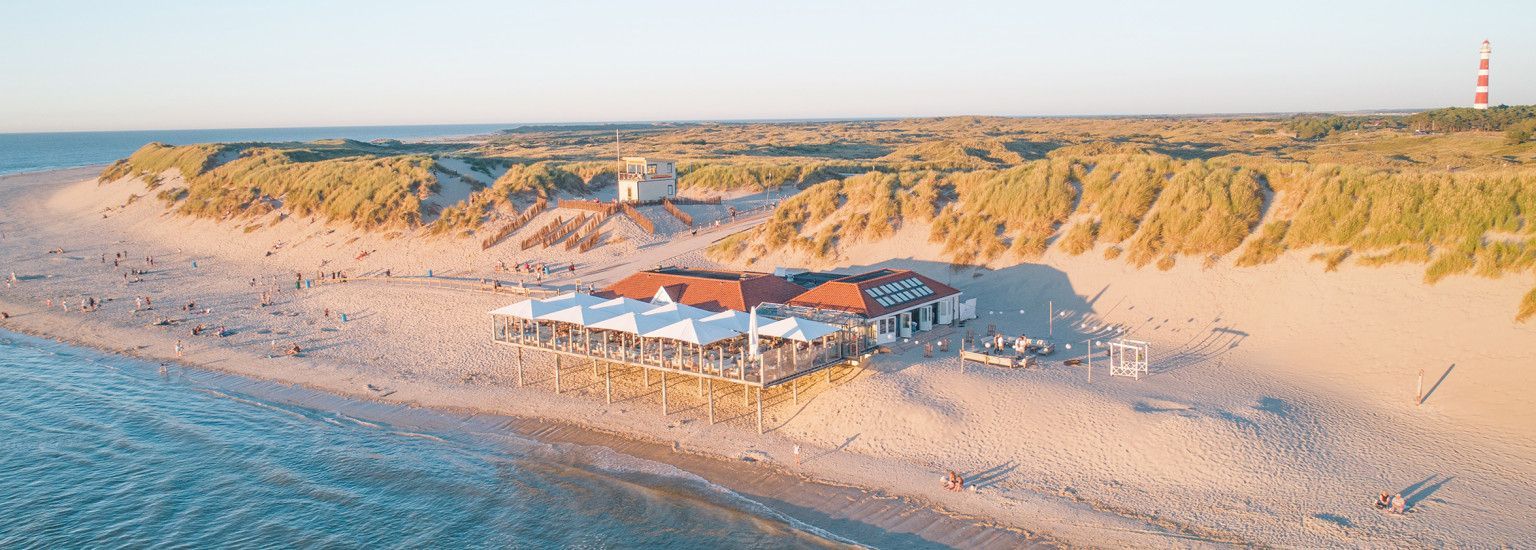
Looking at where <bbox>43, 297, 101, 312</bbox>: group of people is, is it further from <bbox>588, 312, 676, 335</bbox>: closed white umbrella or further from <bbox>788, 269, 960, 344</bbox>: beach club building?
<bbox>788, 269, 960, 344</bbox>: beach club building

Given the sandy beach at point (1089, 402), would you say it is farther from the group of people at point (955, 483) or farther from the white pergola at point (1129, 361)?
the white pergola at point (1129, 361)

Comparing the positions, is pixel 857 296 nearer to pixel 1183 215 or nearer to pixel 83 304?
pixel 1183 215

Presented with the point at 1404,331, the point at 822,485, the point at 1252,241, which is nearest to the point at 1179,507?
the point at 822,485

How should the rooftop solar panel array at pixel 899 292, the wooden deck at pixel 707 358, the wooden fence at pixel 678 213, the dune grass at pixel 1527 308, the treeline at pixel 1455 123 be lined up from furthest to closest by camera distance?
the treeline at pixel 1455 123
the wooden fence at pixel 678 213
the rooftop solar panel array at pixel 899 292
the dune grass at pixel 1527 308
the wooden deck at pixel 707 358

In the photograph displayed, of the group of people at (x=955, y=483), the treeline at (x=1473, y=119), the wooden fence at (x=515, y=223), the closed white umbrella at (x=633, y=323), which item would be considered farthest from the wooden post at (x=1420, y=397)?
the treeline at (x=1473, y=119)

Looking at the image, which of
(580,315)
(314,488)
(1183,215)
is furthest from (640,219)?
(314,488)

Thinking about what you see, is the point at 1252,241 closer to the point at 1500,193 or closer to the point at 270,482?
the point at 1500,193

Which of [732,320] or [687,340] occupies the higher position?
[732,320]
